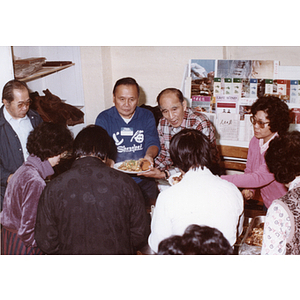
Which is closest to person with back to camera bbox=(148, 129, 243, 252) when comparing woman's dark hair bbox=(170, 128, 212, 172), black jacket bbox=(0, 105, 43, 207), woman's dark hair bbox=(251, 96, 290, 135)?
woman's dark hair bbox=(170, 128, 212, 172)

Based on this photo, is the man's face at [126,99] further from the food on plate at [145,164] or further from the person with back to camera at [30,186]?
the person with back to camera at [30,186]

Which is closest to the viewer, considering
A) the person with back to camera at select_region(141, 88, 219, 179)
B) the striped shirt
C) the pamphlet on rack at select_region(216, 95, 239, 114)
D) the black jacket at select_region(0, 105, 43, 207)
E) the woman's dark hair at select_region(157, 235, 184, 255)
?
the woman's dark hair at select_region(157, 235, 184, 255)

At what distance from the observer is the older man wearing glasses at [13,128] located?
1.87m

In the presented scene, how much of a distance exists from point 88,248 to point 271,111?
136 cm

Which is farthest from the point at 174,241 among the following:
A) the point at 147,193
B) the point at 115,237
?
the point at 147,193

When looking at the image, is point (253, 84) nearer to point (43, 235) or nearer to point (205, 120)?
point (205, 120)

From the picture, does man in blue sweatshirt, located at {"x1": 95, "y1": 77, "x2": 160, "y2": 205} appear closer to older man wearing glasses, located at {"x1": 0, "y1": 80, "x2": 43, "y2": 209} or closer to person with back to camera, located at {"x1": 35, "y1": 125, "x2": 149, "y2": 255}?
older man wearing glasses, located at {"x1": 0, "y1": 80, "x2": 43, "y2": 209}

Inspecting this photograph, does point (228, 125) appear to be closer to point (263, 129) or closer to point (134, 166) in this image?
point (263, 129)

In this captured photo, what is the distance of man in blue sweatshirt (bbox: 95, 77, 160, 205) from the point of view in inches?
87.4

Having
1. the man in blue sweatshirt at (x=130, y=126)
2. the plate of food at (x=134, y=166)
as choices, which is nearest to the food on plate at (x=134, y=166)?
the plate of food at (x=134, y=166)

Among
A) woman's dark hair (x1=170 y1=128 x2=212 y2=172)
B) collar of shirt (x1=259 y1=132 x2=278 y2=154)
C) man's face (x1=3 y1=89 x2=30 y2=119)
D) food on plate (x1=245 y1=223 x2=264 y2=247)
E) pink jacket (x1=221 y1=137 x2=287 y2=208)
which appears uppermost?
man's face (x1=3 y1=89 x2=30 y2=119)

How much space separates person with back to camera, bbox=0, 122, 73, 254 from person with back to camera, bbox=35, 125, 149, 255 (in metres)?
0.18

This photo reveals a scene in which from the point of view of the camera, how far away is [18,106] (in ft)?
6.19

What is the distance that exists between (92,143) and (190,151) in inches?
18.2
